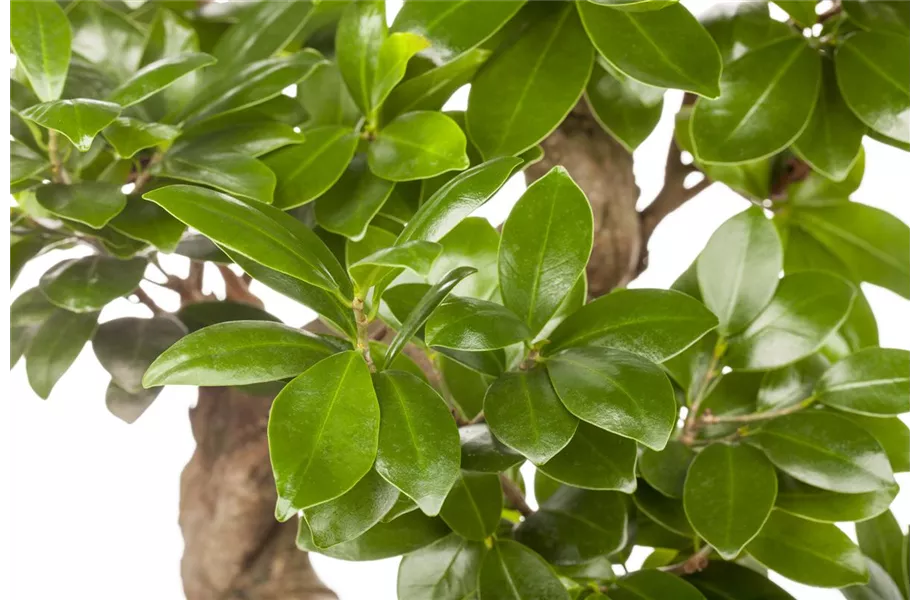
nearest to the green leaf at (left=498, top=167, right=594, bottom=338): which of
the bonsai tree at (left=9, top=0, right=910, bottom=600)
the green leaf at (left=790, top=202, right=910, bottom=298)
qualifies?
the bonsai tree at (left=9, top=0, right=910, bottom=600)

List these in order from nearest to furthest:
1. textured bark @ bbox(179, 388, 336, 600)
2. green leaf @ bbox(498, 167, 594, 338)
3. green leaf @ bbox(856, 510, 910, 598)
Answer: green leaf @ bbox(498, 167, 594, 338)
green leaf @ bbox(856, 510, 910, 598)
textured bark @ bbox(179, 388, 336, 600)

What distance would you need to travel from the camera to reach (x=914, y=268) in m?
0.77

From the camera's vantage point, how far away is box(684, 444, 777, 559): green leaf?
71 cm

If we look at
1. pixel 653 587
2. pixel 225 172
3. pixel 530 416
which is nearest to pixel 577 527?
pixel 653 587

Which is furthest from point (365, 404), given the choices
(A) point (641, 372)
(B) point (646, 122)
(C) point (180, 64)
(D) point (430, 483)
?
(B) point (646, 122)

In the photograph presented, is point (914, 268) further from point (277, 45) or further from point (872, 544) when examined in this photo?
point (277, 45)

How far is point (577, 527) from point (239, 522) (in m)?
0.48

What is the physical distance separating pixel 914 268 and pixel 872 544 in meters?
0.31

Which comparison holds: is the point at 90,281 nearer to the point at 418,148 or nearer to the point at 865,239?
the point at 418,148

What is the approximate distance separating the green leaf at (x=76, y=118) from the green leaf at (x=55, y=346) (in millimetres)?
246

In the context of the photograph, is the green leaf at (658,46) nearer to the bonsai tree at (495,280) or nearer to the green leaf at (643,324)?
the bonsai tree at (495,280)

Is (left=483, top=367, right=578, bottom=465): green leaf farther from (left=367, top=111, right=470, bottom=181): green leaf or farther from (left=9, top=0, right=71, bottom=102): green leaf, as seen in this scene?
(left=9, top=0, right=71, bottom=102): green leaf

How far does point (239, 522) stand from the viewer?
108 centimetres

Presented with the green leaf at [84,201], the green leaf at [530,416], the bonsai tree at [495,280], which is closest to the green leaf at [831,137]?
the bonsai tree at [495,280]
